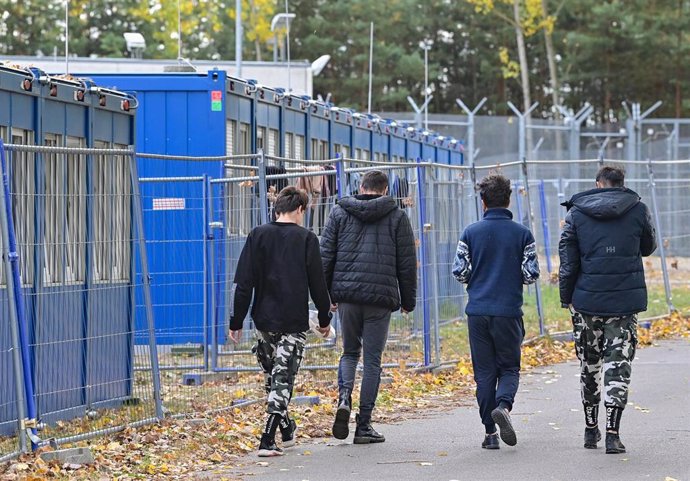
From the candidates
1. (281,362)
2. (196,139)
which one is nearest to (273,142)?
(196,139)

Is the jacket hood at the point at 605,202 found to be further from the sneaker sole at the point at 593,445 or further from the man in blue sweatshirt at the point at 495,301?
the sneaker sole at the point at 593,445

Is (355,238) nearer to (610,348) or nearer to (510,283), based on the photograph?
(510,283)

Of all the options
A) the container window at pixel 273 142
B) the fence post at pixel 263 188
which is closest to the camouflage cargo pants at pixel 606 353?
the fence post at pixel 263 188

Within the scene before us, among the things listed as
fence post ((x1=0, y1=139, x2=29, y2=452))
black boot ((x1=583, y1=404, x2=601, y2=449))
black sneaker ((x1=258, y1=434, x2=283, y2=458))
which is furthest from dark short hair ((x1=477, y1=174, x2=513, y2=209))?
fence post ((x1=0, y1=139, x2=29, y2=452))

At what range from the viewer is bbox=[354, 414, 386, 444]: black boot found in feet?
35.4

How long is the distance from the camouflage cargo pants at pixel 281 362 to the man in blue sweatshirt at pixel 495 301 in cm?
117

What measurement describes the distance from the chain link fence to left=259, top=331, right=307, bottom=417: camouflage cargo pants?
1.17 m

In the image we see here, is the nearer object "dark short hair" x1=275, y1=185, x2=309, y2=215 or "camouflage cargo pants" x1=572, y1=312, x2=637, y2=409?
"camouflage cargo pants" x1=572, y1=312, x2=637, y2=409

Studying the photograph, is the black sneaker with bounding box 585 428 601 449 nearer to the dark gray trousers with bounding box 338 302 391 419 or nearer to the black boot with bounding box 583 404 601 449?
the black boot with bounding box 583 404 601 449

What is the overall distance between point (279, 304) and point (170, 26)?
42.0m

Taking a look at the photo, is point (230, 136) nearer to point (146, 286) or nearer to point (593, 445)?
point (146, 286)

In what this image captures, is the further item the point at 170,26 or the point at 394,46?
the point at 394,46

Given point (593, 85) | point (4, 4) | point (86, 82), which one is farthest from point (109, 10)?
point (86, 82)

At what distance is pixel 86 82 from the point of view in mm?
12688
